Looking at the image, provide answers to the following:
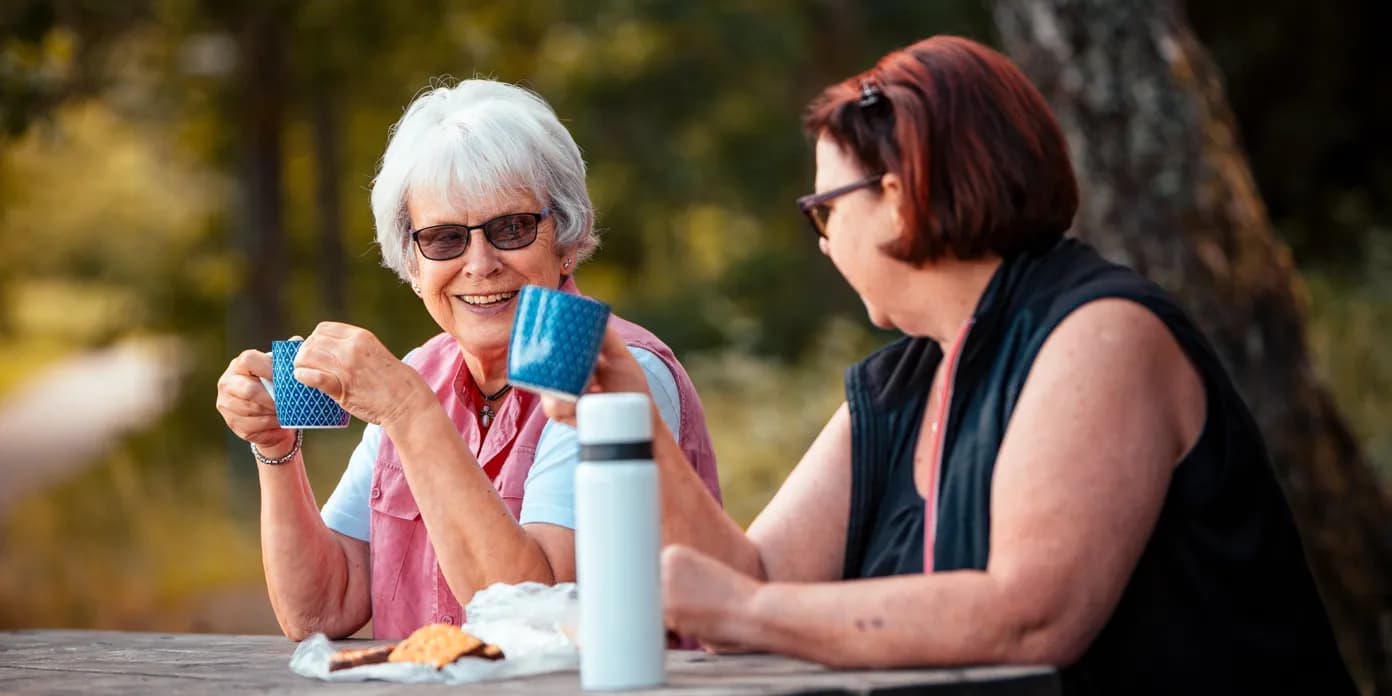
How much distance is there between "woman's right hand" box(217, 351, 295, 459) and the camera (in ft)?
10.2

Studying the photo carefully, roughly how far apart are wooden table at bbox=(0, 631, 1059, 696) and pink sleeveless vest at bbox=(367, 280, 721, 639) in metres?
0.29

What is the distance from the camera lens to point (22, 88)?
828 centimetres

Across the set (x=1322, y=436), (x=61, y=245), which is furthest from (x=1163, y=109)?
(x=61, y=245)

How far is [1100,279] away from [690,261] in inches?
735

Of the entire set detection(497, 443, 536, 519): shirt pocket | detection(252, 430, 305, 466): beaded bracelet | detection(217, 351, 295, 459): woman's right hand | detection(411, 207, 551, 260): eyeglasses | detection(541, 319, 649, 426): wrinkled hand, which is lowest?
detection(497, 443, 536, 519): shirt pocket

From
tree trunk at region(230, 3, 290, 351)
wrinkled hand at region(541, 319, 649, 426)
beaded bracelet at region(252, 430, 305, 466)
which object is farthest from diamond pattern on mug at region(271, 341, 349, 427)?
tree trunk at region(230, 3, 290, 351)

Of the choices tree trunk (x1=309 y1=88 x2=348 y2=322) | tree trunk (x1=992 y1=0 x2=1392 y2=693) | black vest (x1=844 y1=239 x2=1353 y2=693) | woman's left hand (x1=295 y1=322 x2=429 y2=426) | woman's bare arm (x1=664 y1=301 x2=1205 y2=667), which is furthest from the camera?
tree trunk (x1=309 y1=88 x2=348 y2=322)

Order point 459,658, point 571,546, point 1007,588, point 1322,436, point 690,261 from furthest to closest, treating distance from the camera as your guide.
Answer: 1. point 690,261
2. point 1322,436
3. point 571,546
4. point 459,658
5. point 1007,588

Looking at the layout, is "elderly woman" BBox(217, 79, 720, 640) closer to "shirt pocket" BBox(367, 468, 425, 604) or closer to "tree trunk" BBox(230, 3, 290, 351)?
"shirt pocket" BBox(367, 468, 425, 604)

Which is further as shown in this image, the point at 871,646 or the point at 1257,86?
the point at 1257,86

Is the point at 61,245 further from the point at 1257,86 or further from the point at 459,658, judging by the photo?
the point at 459,658

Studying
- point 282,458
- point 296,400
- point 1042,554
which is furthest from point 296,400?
point 1042,554

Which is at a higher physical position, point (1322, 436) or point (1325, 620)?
point (1325, 620)

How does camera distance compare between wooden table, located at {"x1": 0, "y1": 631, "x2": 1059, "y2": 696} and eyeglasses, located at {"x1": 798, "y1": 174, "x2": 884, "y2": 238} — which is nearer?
wooden table, located at {"x1": 0, "y1": 631, "x2": 1059, "y2": 696}
